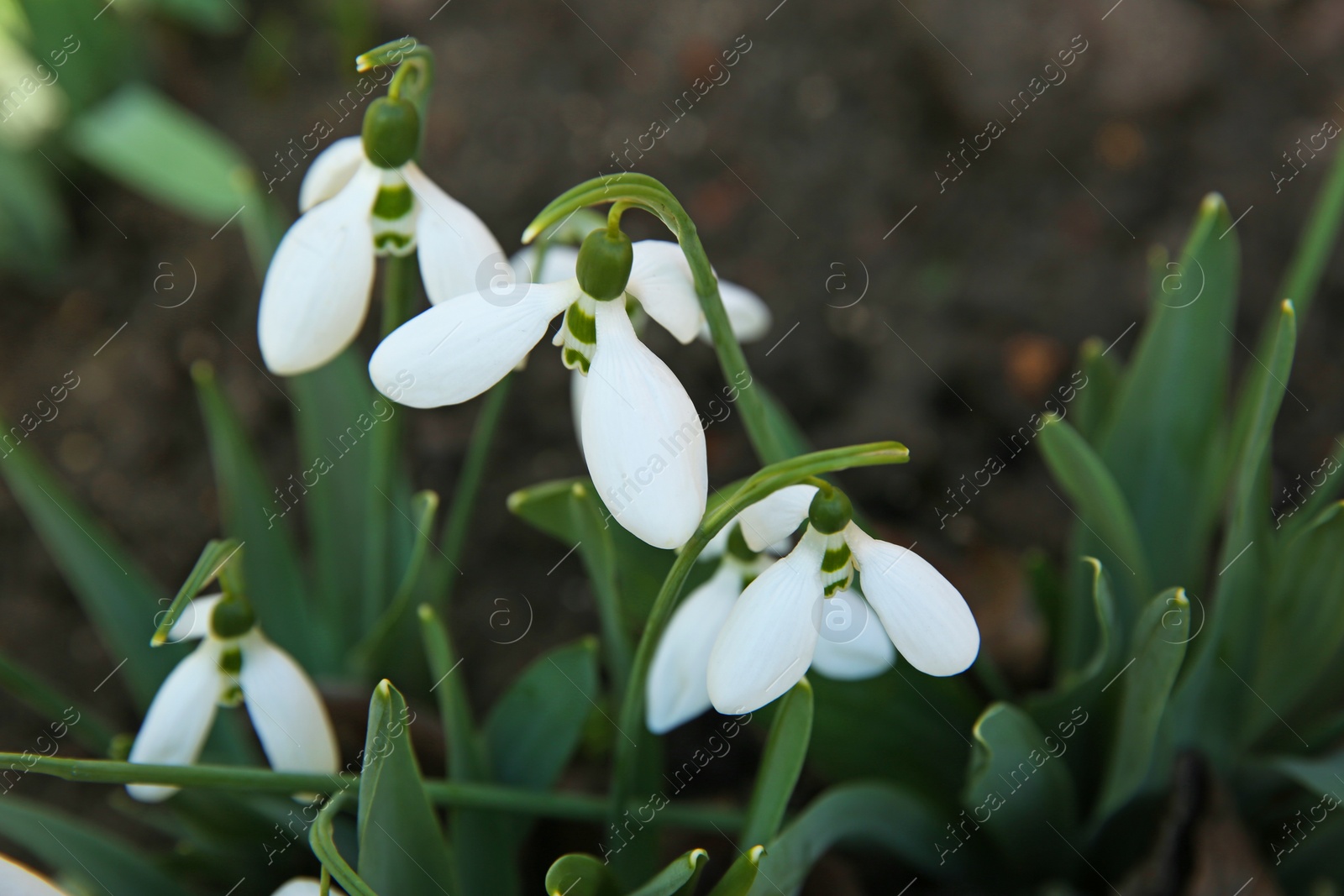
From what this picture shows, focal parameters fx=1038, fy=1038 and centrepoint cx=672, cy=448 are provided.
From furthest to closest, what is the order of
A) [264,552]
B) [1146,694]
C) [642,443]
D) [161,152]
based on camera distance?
[161,152]
[264,552]
[1146,694]
[642,443]

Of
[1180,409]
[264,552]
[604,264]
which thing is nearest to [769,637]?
[604,264]

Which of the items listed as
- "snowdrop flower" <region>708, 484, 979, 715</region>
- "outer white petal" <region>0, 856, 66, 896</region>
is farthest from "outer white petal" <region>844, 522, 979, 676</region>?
"outer white petal" <region>0, 856, 66, 896</region>

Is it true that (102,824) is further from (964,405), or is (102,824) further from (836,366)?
(964,405)

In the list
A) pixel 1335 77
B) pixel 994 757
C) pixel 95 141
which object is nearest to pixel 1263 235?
pixel 1335 77

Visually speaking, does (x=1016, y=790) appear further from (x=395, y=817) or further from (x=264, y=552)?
(x=264, y=552)

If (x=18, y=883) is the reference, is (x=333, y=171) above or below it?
above
